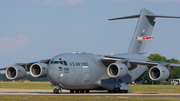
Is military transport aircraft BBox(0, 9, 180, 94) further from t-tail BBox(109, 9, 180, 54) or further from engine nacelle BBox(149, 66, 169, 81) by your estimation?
t-tail BBox(109, 9, 180, 54)

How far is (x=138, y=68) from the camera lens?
99.4 feet

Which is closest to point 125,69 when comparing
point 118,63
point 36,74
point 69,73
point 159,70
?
point 118,63

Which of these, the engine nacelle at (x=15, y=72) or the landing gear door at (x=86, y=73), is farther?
the engine nacelle at (x=15, y=72)

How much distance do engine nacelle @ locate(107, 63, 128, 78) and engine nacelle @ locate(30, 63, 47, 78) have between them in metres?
5.48


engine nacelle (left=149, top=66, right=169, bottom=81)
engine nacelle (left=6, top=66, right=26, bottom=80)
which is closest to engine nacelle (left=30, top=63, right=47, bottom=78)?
engine nacelle (left=6, top=66, right=26, bottom=80)

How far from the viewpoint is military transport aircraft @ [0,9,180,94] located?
78.2 ft

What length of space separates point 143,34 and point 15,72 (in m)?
13.6

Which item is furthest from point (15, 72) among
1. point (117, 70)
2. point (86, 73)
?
point (117, 70)

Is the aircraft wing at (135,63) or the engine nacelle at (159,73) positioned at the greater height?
the aircraft wing at (135,63)

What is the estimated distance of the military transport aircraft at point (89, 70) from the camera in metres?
23.8

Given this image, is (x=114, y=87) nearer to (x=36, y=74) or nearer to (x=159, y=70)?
(x=159, y=70)

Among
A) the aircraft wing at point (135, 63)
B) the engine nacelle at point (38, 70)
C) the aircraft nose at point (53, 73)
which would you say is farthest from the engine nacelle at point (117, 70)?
the engine nacelle at point (38, 70)

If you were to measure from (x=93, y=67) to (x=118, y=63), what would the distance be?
2514 mm

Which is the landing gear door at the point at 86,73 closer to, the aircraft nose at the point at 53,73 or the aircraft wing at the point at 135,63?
the aircraft wing at the point at 135,63
